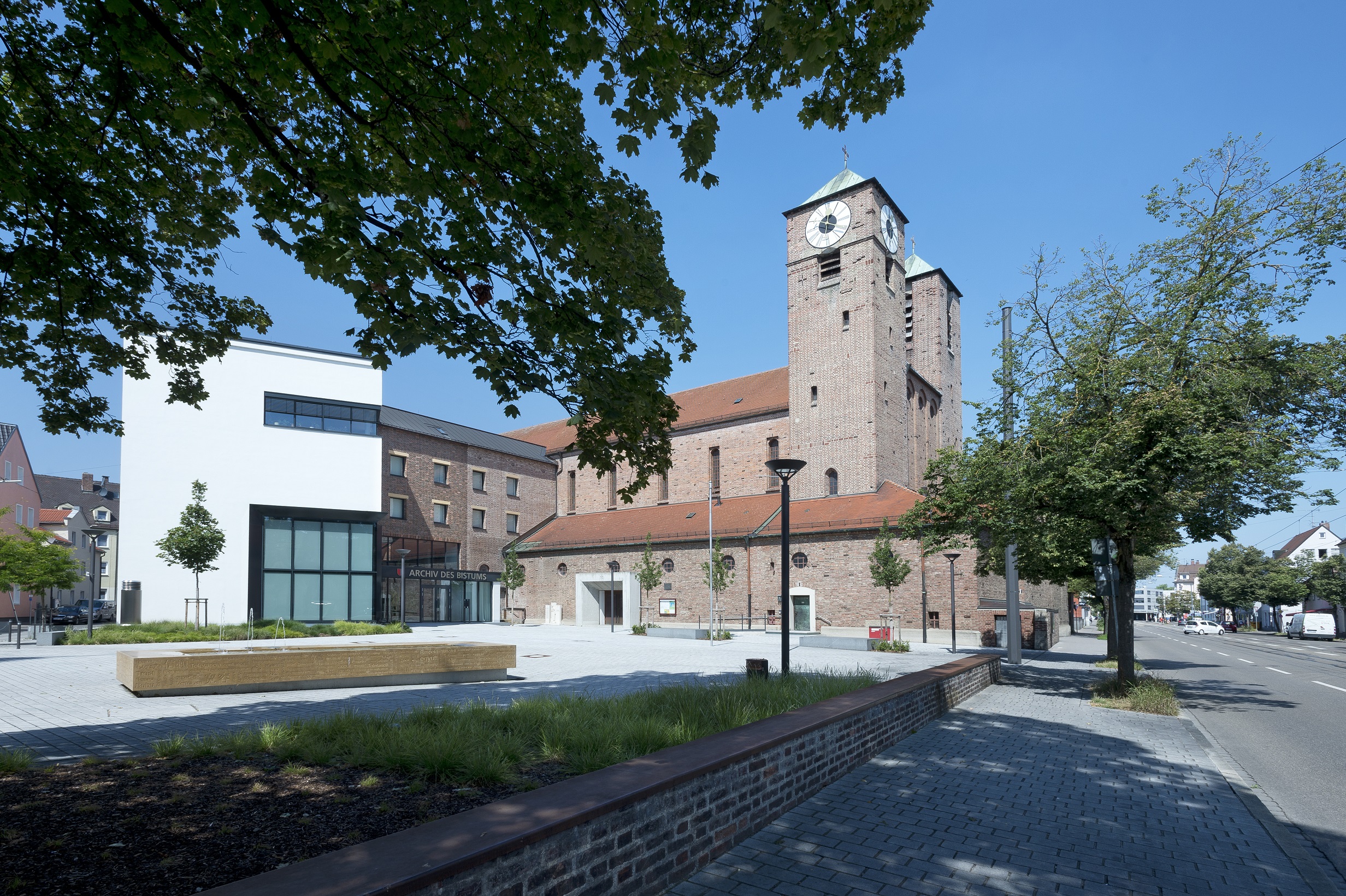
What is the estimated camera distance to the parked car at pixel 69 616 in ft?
112

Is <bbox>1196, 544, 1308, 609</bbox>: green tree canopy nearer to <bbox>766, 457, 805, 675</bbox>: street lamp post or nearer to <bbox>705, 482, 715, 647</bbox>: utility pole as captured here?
<bbox>705, 482, 715, 647</bbox>: utility pole

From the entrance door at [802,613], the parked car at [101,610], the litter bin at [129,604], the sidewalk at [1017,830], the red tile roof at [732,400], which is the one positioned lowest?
the parked car at [101,610]

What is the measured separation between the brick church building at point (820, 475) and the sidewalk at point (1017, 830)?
22.0m

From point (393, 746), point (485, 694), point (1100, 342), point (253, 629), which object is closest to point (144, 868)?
point (393, 746)

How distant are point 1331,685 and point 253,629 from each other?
105 ft

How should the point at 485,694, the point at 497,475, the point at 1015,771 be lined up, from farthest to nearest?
the point at 497,475 < the point at 485,694 < the point at 1015,771

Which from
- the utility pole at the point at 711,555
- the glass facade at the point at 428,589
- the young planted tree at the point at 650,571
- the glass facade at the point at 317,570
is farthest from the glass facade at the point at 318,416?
the utility pole at the point at 711,555

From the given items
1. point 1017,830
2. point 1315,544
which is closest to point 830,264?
point 1017,830

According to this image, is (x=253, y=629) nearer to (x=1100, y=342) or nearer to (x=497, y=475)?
(x=497, y=475)

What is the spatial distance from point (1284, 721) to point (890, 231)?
105ft

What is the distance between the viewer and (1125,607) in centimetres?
1388

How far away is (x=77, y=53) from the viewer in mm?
6383

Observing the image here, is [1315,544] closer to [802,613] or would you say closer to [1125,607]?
[802,613]

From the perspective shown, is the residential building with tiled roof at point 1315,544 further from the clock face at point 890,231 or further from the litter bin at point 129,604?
the litter bin at point 129,604
